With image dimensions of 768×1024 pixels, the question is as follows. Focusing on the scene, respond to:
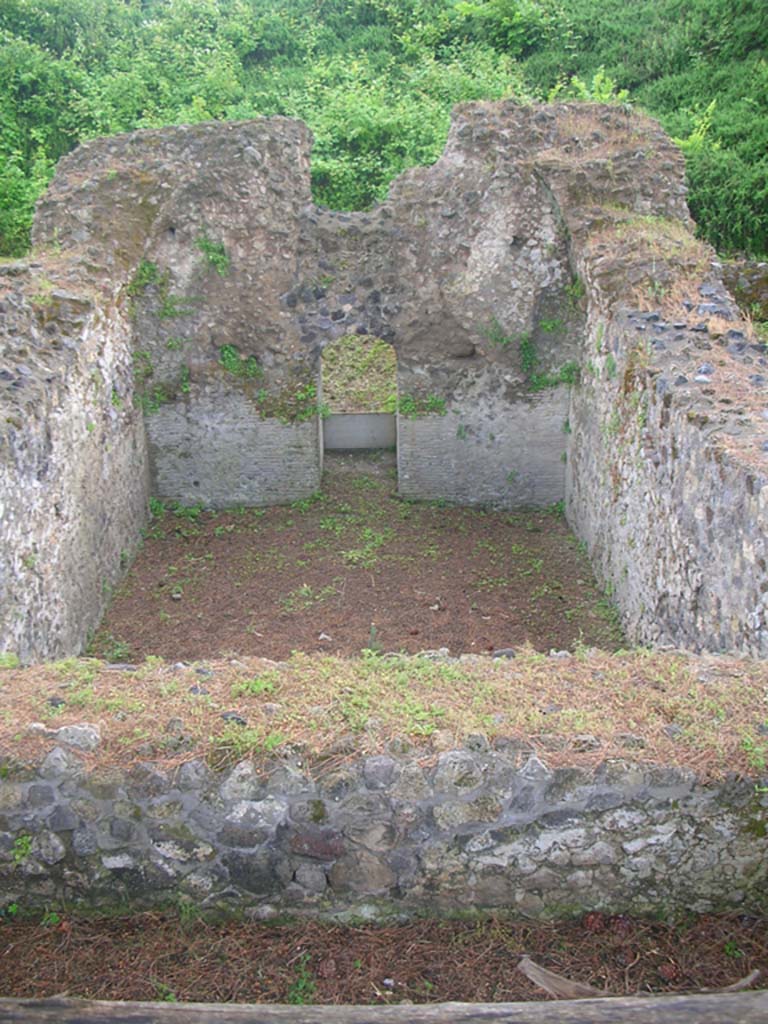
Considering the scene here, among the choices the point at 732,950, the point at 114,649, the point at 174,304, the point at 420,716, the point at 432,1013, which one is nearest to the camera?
the point at 432,1013

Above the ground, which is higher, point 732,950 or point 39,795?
point 39,795

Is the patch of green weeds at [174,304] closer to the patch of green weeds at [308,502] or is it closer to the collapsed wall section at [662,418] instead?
the patch of green weeds at [308,502]

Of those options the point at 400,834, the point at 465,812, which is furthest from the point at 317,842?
the point at 465,812

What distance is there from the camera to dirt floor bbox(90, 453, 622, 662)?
783 cm

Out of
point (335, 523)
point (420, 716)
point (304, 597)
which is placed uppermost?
point (420, 716)

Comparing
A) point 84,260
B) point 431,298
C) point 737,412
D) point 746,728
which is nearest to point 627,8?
point 431,298

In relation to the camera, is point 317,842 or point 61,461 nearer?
point 317,842

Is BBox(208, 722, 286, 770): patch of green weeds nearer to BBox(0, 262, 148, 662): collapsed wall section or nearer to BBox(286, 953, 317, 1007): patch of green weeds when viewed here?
BBox(286, 953, 317, 1007): patch of green weeds

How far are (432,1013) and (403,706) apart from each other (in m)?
1.33

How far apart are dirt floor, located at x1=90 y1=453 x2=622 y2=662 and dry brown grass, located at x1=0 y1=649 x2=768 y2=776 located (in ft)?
10.4

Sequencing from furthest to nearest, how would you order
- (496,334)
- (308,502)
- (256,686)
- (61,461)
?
(308,502)
(496,334)
(61,461)
(256,686)

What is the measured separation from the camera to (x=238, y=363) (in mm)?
9984

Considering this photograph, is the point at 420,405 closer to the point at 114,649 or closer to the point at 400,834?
the point at 114,649

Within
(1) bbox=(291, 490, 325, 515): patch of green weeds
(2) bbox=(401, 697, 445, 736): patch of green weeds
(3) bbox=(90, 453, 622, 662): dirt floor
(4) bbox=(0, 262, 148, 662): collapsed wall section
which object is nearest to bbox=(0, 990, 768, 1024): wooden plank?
(2) bbox=(401, 697, 445, 736): patch of green weeds
